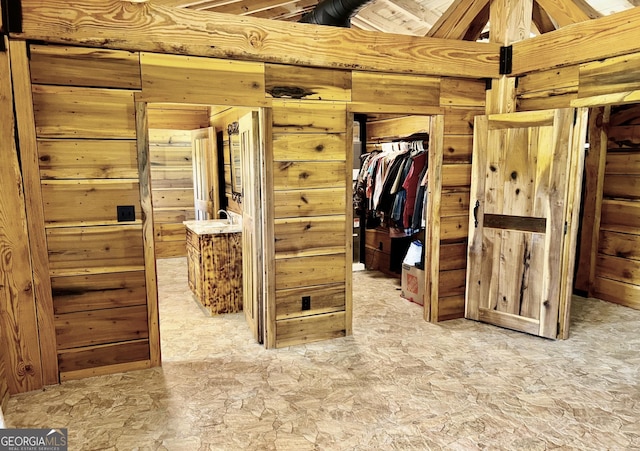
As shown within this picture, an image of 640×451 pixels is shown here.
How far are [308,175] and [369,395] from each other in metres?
1.63

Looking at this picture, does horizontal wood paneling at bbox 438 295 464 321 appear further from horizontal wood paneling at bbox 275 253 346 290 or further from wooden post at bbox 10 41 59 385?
wooden post at bbox 10 41 59 385

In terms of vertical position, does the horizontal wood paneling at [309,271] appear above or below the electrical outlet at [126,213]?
below

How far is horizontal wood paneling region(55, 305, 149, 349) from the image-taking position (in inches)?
110

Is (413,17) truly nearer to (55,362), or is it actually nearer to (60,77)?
(60,77)

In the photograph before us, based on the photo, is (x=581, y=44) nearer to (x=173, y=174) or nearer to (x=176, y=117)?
(x=176, y=117)

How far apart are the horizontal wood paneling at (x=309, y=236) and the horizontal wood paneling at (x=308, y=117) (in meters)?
0.69

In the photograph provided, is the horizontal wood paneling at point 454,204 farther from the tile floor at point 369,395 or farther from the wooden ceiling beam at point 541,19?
the wooden ceiling beam at point 541,19

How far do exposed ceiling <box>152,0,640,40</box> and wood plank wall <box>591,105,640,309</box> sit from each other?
115 centimetres

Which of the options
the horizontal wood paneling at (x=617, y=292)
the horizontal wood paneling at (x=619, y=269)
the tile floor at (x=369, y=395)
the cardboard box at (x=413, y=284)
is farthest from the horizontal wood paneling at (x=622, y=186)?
the cardboard box at (x=413, y=284)

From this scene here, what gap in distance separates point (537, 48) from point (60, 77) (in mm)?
3495

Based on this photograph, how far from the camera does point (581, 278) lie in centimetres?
471

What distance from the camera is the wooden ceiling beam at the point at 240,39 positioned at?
2.53 metres

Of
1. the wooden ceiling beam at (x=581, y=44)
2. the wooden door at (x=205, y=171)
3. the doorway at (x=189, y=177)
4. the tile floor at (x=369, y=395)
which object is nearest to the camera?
the tile floor at (x=369, y=395)

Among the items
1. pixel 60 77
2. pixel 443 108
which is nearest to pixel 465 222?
pixel 443 108
